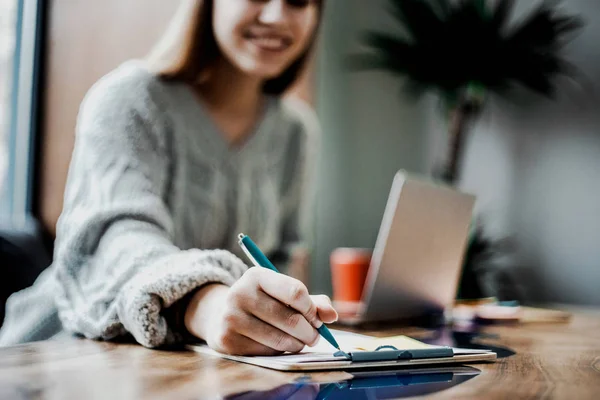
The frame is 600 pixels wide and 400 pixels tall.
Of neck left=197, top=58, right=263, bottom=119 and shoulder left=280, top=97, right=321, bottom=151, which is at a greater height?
neck left=197, top=58, right=263, bottom=119

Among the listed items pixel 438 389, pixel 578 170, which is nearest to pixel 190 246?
pixel 438 389

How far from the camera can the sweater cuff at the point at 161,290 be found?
74cm

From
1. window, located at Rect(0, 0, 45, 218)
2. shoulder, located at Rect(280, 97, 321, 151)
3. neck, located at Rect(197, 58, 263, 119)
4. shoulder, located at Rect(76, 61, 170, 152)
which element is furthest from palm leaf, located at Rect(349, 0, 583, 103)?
shoulder, located at Rect(76, 61, 170, 152)

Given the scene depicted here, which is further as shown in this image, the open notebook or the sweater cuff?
the sweater cuff

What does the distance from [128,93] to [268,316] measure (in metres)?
0.60

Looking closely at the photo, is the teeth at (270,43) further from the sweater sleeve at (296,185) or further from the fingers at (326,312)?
the fingers at (326,312)

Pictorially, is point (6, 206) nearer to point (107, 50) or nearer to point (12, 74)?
point (12, 74)

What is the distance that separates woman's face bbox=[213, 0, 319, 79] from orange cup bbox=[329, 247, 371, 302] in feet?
1.33

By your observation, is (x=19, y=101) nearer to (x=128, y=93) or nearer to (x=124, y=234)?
(x=128, y=93)

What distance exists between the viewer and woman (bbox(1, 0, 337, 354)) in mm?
709

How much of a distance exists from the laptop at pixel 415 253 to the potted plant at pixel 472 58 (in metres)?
1.43

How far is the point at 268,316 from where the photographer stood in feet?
2.10

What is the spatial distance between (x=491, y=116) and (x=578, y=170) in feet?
1.47

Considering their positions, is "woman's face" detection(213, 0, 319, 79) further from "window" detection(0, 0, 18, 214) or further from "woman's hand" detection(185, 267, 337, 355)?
"window" detection(0, 0, 18, 214)
